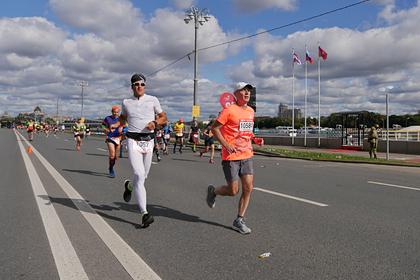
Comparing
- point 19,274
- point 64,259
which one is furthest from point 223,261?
point 19,274

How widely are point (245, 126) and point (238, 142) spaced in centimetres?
22

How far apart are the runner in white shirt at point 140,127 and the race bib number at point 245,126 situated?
3.50ft

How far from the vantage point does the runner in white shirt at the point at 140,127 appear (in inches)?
221

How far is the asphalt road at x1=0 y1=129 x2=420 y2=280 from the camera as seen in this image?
3967 millimetres

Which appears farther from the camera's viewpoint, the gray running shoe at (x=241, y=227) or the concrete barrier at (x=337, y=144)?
the concrete barrier at (x=337, y=144)

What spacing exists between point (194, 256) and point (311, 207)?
324 centimetres

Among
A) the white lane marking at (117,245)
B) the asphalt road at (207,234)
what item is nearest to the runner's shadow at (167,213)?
the asphalt road at (207,234)

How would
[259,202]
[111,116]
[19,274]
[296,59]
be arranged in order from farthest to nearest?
1. [296,59]
2. [111,116]
3. [259,202]
4. [19,274]

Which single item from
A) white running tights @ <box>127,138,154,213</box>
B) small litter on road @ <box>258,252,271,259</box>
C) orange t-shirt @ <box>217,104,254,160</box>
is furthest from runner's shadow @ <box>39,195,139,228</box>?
small litter on road @ <box>258,252,271,259</box>

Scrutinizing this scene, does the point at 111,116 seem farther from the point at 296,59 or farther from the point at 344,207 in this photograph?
the point at 296,59

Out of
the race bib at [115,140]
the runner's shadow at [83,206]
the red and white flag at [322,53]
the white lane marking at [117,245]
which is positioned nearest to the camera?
the white lane marking at [117,245]

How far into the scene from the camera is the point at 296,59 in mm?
34188

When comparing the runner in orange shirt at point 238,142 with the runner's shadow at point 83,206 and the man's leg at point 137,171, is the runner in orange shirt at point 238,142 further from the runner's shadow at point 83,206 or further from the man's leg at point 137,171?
the runner's shadow at point 83,206

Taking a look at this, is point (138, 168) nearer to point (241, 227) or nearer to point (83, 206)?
point (241, 227)
